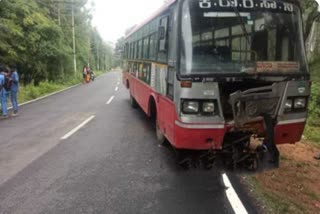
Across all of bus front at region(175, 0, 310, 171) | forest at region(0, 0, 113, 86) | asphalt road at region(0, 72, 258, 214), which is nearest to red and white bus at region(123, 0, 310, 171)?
bus front at region(175, 0, 310, 171)

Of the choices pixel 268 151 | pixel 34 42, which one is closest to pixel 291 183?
pixel 268 151

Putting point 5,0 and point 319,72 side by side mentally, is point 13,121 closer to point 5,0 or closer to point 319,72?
point 319,72

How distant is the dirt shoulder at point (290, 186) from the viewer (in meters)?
5.01

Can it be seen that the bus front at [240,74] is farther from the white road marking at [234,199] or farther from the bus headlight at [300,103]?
the white road marking at [234,199]

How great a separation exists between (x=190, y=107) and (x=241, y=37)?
4.59ft

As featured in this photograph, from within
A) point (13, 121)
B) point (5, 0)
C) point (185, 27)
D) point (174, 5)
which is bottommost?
point (13, 121)

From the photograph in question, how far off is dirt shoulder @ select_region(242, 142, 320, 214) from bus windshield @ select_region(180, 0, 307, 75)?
1.77 m

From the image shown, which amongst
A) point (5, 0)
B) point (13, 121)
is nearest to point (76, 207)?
point (13, 121)

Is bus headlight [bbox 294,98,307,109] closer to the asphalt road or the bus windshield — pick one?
the bus windshield

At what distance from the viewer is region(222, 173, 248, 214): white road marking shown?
4.80 m

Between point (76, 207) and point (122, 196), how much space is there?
698 mm

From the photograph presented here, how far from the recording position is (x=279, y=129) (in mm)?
5918

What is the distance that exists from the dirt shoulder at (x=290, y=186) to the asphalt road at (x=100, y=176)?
0.28 meters

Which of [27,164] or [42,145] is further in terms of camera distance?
[42,145]
